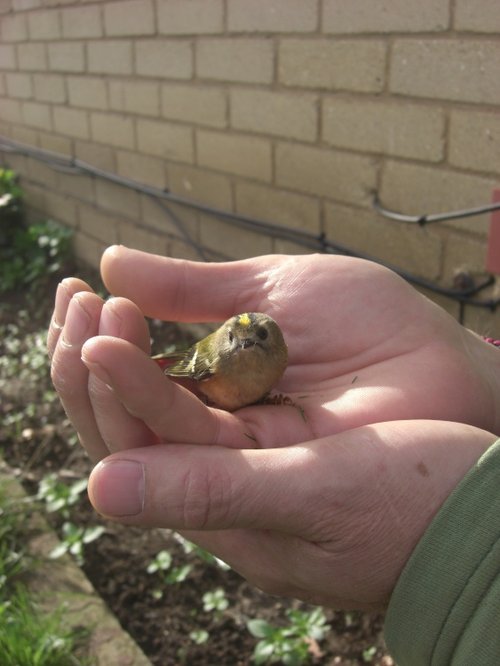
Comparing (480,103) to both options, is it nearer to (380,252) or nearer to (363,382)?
(380,252)

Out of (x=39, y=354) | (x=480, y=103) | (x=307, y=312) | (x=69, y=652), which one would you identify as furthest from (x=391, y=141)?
(x=39, y=354)

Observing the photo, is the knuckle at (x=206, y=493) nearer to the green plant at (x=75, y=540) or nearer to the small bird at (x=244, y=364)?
the small bird at (x=244, y=364)

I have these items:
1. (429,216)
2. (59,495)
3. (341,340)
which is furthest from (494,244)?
(59,495)

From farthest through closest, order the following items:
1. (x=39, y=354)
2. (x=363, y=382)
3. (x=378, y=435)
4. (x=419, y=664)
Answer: (x=39, y=354)
(x=363, y=382)
(x=378, y=435)
(x=419, y=664)

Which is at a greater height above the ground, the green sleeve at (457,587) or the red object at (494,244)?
the red object at (494,244)

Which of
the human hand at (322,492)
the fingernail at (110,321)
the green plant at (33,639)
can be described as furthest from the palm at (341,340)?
the green plant at (33,639)

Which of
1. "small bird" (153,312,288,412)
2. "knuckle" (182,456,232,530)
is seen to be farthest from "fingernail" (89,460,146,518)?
"small bird" (153,312,288,412)
